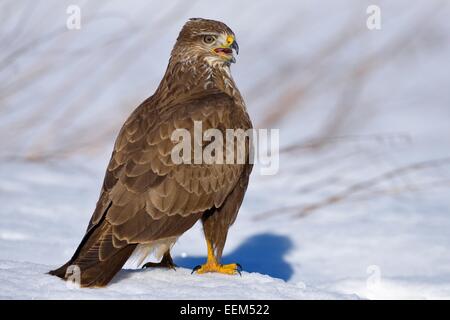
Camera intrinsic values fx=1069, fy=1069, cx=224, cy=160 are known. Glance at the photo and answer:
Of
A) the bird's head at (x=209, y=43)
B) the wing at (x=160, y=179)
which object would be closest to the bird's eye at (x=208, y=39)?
the bird's head at (x=209, y=43)

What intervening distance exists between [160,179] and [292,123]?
5.32m

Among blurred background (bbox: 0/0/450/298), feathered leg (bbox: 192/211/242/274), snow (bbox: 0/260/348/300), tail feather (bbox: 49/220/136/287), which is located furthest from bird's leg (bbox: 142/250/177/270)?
blurred background (bbox: 0/0/450/298)

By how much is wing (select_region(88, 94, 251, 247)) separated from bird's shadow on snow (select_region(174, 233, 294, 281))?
4.92ft

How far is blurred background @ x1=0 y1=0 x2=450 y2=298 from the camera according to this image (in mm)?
8156

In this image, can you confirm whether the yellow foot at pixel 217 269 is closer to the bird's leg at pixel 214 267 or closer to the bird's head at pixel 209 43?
the bird's leg at pixel 214 267

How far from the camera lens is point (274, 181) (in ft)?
32.9

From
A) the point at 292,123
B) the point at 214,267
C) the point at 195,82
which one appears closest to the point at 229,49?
the point at 195,82

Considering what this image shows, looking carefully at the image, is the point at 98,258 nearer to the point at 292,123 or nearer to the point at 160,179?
the point at 160,179

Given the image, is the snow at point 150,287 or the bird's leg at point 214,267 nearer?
the snow at point 150,287

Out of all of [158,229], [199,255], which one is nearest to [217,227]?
[158,229]

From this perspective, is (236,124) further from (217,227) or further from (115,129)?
(115,129)

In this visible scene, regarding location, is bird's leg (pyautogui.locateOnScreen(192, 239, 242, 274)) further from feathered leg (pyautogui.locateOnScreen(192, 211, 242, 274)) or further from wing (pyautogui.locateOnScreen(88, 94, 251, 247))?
wing (pyautogui.locateOnScreen(88, 94, 251, 247))

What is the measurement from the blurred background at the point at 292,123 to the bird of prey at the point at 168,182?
125cm

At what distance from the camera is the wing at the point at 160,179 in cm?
605
